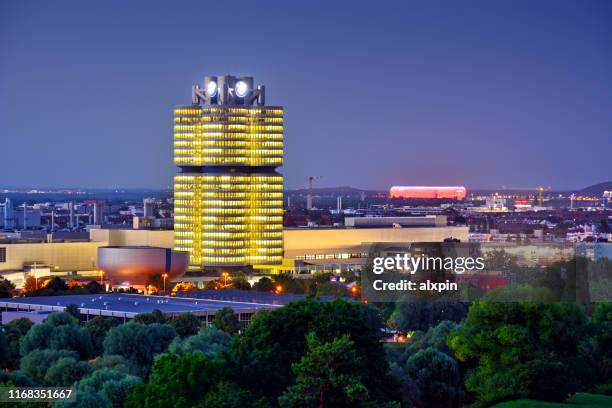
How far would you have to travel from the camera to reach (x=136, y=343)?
55031 millimetres

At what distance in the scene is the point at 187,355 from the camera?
36.6 m

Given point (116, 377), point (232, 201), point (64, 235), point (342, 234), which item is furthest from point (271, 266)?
point (116, 377)

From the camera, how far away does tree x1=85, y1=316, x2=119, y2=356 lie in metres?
59.8

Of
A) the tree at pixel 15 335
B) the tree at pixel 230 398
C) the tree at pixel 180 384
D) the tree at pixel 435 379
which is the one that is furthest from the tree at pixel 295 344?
the tree at pixel 15 335

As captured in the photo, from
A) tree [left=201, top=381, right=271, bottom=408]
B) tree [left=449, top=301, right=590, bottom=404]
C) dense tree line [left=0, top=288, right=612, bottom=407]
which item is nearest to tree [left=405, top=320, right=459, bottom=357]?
dense tree line [left=0, top=288, right=612, bottom=407]

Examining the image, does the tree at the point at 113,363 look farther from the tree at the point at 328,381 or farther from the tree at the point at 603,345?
the tree at the point at 603,345

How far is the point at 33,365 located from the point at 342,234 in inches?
3583

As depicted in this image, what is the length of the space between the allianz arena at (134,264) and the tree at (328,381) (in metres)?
70.2

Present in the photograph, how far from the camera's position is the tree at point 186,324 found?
63.7 metres

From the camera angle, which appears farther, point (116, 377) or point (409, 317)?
point (409, 317)

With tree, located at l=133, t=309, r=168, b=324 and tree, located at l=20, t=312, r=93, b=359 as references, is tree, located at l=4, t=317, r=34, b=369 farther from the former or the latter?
tree, located at l=133, t=309, r=168, b=324

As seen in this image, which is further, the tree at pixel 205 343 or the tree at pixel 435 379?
the tree at pixel 205 343

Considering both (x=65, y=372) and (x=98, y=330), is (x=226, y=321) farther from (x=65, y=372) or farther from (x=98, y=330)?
(x=65, y=372)

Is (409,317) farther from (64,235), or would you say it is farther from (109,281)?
(64,235)
